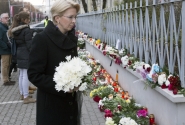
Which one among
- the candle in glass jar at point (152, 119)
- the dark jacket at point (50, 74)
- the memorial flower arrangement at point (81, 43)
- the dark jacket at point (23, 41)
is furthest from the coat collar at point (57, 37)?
the memorial flower arrangement at point (81, 43)

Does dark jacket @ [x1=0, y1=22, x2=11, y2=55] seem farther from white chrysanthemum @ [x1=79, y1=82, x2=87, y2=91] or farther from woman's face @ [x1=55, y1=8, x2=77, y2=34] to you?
white chrysanthemum @ [x1=79, y1=82, x2=87, y2=91]

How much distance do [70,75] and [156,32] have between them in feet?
7.89

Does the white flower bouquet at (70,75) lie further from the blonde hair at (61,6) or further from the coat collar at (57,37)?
the blonde hair at (61,6)

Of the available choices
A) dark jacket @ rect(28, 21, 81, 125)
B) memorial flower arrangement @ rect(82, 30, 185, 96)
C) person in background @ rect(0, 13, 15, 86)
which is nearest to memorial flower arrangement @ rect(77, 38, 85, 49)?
person in background @ rect(0, 13, 15, 86)

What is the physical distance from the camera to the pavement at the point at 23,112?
5.04 m

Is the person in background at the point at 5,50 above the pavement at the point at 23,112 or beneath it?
above

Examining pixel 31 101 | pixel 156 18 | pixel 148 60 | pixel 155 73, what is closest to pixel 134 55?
pixel 148 60

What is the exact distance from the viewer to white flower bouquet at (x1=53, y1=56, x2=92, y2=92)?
2348 millimetres

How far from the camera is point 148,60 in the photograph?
4.91 metres

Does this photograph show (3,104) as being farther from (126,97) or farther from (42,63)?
(42,63)

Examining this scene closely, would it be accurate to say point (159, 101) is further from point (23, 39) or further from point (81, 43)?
point (81, 43)

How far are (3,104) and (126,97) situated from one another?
2.62 metres

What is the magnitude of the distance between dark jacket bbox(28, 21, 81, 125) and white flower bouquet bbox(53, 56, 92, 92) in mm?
102

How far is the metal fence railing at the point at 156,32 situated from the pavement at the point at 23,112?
1.25 meters
